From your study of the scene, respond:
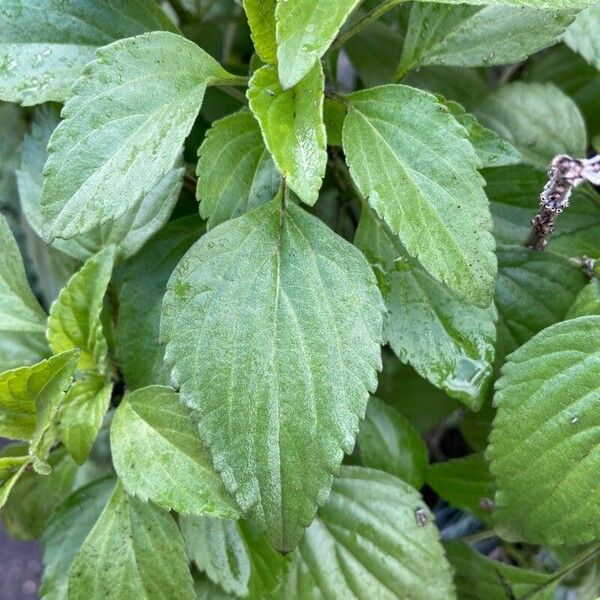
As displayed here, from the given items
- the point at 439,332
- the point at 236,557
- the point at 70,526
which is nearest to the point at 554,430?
the point at 439,332

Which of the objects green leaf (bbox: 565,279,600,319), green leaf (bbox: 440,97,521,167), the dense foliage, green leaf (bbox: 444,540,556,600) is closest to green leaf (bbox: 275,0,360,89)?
the dense foliage

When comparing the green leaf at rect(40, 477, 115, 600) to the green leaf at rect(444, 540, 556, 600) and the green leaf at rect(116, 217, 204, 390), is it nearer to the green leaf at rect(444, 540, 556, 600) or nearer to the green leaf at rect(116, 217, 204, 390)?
the green leaf at rect(116, 217, 204, 390)

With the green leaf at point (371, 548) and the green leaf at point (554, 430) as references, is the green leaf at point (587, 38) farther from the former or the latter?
the green leaf at point (371, 548)

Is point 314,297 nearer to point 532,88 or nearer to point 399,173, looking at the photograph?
point 399,173

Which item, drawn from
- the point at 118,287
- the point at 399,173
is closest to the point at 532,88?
the point at 399,173

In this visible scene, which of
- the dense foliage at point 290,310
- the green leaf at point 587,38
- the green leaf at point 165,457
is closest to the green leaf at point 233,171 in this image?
the dense foliage at point 290,310

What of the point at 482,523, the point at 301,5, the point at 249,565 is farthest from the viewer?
the point at 482,523
